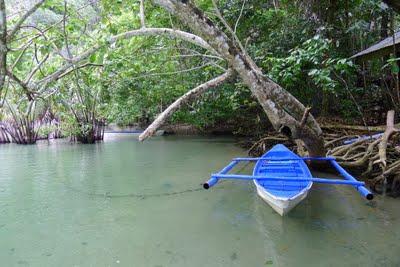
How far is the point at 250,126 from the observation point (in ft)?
34.5

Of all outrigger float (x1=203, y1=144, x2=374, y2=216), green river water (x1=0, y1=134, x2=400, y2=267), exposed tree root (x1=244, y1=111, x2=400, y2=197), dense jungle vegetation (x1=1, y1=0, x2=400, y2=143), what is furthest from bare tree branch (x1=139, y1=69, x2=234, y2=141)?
exposed tree root (x1=244, y1=111, x2=400, y2=197)

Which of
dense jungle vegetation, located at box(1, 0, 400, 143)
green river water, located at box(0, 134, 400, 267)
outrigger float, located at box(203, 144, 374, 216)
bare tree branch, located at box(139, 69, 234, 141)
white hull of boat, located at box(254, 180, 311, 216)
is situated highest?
dense jungle vegetation, located at box(1, 0, 400, 143)

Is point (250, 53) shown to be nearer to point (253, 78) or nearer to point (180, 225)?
point (253, 78)

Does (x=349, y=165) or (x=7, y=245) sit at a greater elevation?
(x=349, y=165)

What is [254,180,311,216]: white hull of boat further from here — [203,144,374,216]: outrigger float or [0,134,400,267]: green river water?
[0,134,400,267]: green river water

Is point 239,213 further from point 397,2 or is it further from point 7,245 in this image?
point 397,2

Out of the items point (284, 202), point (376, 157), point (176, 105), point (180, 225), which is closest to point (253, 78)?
point (176, 105)

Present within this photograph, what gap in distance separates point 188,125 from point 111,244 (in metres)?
11.1

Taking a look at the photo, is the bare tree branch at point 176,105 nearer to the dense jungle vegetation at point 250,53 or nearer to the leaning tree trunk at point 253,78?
the leaning tree trunk at point 253,78

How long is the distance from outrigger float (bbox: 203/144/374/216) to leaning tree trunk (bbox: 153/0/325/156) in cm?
47

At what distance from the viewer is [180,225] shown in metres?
3.29

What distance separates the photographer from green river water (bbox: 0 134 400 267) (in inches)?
103

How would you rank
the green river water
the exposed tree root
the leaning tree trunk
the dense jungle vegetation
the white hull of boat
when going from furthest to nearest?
the dense jungle vegetation
the exposed tree root
the leaning tree trunk
the white hull of boat
the green river water

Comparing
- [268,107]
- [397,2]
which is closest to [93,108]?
[268,107]
